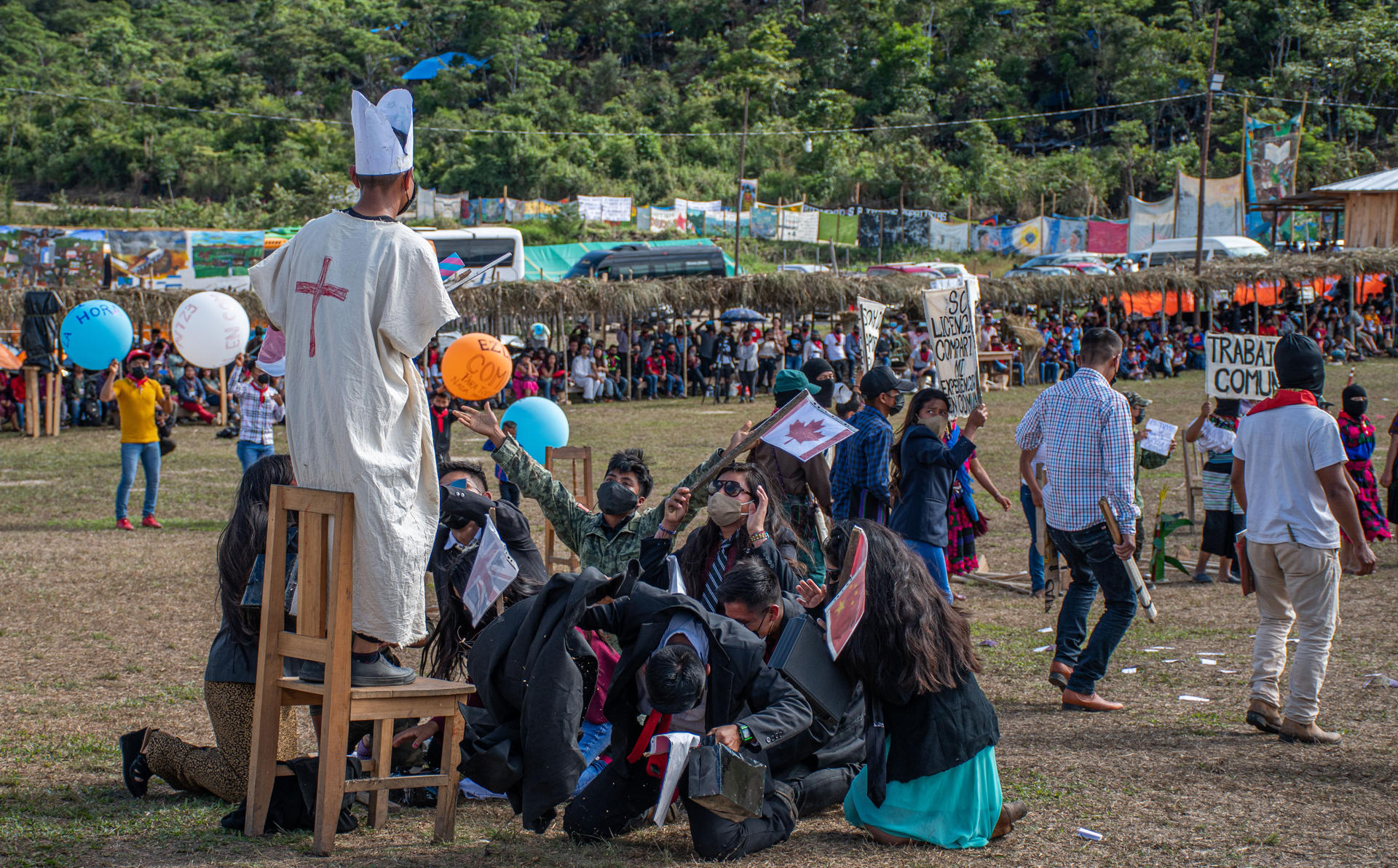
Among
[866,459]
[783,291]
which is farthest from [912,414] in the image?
[783,291]

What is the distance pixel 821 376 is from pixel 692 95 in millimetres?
64010

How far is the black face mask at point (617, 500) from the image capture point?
5359mm

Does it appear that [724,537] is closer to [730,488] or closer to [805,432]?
[730,488]

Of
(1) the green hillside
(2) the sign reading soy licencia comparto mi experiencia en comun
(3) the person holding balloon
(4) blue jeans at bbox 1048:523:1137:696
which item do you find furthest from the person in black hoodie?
(1) the green hillside

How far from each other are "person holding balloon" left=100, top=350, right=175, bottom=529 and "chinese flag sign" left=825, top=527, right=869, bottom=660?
8.81 meters

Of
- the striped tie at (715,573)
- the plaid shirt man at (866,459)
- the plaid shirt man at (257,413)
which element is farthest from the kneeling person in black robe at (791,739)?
the plaid shirt man at (257,413)

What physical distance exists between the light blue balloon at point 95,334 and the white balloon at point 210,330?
1.30m

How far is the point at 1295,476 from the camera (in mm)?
4973

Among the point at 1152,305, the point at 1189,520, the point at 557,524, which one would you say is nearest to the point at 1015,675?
the point at 557,524

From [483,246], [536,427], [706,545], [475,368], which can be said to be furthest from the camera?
[483,246]

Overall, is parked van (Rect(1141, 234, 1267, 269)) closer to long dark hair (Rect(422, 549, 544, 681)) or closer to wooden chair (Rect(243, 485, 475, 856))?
long dark hair (Rect(422, 549, 544, 681))

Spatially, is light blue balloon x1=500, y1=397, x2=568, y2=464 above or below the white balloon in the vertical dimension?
below

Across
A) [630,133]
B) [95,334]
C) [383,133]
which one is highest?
[630,133]

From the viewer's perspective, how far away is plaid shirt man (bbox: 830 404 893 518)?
267 inches
